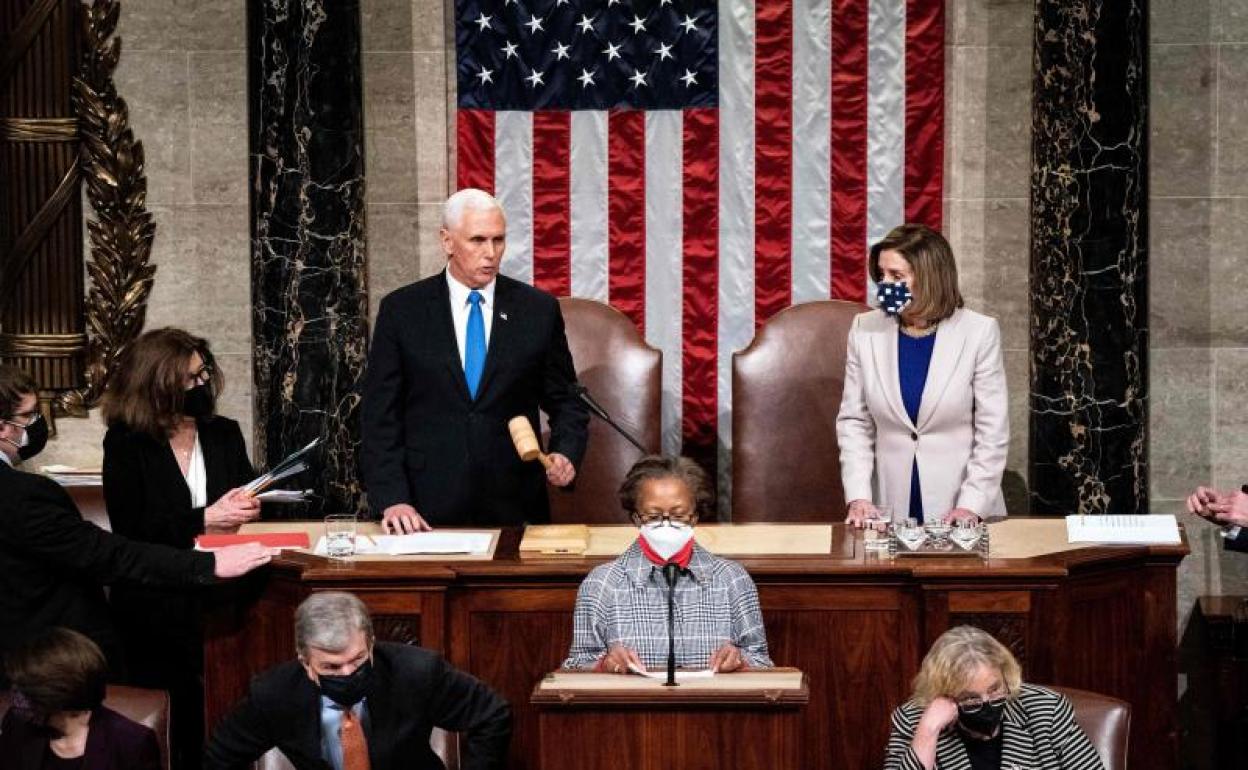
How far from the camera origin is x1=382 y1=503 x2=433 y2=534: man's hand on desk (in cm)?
638

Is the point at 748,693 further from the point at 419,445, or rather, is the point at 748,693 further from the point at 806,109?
the point at 806,109

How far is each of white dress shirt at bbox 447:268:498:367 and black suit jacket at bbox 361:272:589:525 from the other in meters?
0.02

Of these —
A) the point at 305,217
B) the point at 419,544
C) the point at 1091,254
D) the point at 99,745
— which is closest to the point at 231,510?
the point at 419,544

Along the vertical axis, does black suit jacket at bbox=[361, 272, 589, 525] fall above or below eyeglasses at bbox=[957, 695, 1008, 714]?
above

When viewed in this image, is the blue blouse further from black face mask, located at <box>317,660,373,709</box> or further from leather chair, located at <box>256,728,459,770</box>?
black face mask, located at <box>317,660,373,709</box>

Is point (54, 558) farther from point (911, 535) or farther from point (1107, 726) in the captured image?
point (1107, 726)

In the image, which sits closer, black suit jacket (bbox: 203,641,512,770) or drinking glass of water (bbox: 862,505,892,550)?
black suit jacket (bbox: 203,641,512,770)

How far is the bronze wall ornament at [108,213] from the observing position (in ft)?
28.4

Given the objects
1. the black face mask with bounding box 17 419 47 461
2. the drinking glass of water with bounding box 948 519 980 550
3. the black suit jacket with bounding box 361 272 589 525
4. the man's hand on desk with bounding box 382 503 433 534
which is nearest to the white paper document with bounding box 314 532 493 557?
the man's hand on desk with bounding box 382 503 433 534

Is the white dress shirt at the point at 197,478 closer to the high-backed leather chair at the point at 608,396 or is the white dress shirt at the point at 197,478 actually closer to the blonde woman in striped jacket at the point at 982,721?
the high-backed leather chair at the point at 608,396

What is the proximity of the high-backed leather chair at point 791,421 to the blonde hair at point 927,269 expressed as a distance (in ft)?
4.25

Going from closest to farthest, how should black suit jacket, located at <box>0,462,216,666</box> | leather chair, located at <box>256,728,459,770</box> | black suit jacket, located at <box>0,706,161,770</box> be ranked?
black suit jacket, located at <box>0,706,161,770</box> < leather chair, located at <box>256,728,459,770</box> < black suit jacket, located at <box>0,462,216,666</box>

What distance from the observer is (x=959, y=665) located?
5.07 m

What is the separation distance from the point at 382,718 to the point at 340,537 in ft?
3.57
